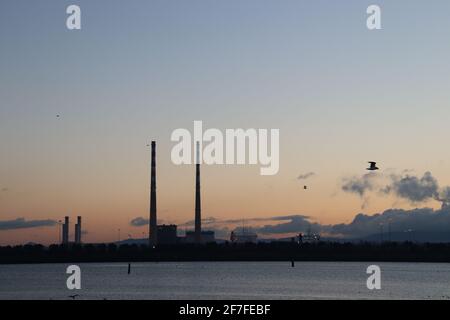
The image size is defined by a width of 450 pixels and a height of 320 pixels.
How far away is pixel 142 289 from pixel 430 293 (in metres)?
45.4

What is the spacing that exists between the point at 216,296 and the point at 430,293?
116ft
